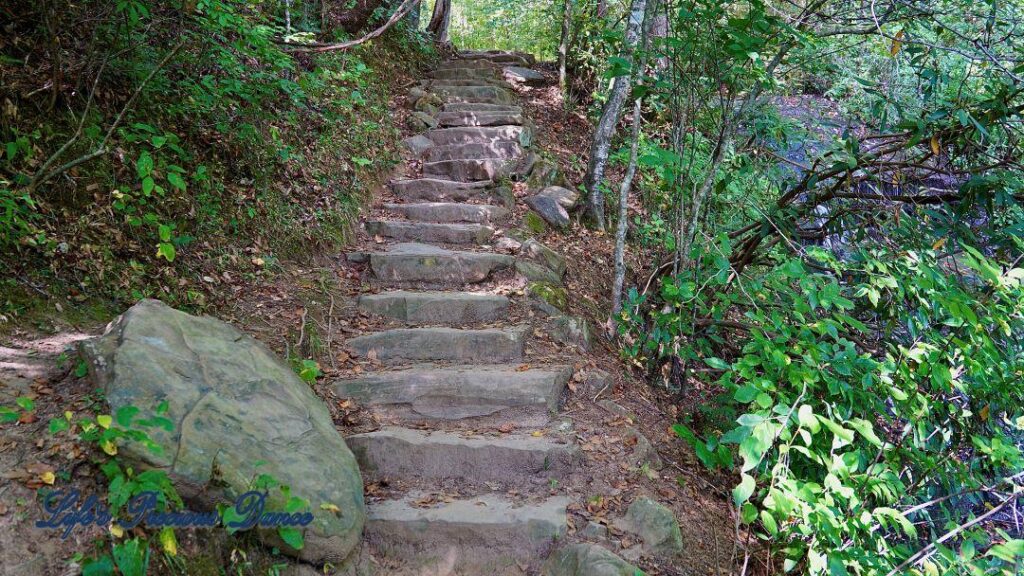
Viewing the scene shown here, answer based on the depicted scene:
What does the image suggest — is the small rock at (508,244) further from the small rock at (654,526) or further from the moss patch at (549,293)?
the small rock at (654,526)

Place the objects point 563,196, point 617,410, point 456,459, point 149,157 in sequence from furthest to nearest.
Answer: point 563,196, point 617,410, point 456,459, point 149,157

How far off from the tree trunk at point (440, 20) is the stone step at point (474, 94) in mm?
3622

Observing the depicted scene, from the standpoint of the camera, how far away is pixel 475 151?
705cm

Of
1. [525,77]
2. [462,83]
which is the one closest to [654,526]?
[462,83]

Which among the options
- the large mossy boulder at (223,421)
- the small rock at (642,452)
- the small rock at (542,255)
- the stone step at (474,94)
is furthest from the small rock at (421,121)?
the small rock at (642,452)

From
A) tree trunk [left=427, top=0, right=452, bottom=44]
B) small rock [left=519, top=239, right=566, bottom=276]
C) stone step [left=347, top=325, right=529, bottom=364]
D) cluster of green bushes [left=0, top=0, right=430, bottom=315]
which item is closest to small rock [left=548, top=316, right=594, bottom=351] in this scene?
stone step [left=347, top=325, right=529, bottom=364]

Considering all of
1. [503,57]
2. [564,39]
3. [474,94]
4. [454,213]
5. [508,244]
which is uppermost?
[564,39]

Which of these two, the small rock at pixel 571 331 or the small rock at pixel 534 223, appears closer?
the small rock at pixel 571 331

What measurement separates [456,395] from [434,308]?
1010 mm

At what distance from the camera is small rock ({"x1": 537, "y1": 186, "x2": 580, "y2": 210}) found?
6234 millimetres

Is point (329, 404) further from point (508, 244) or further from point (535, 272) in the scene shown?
point (508, 244)

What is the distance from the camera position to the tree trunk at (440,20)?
11906 millimetres

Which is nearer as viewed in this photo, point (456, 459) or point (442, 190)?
point (456, 459)

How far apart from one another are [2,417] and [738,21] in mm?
3868
